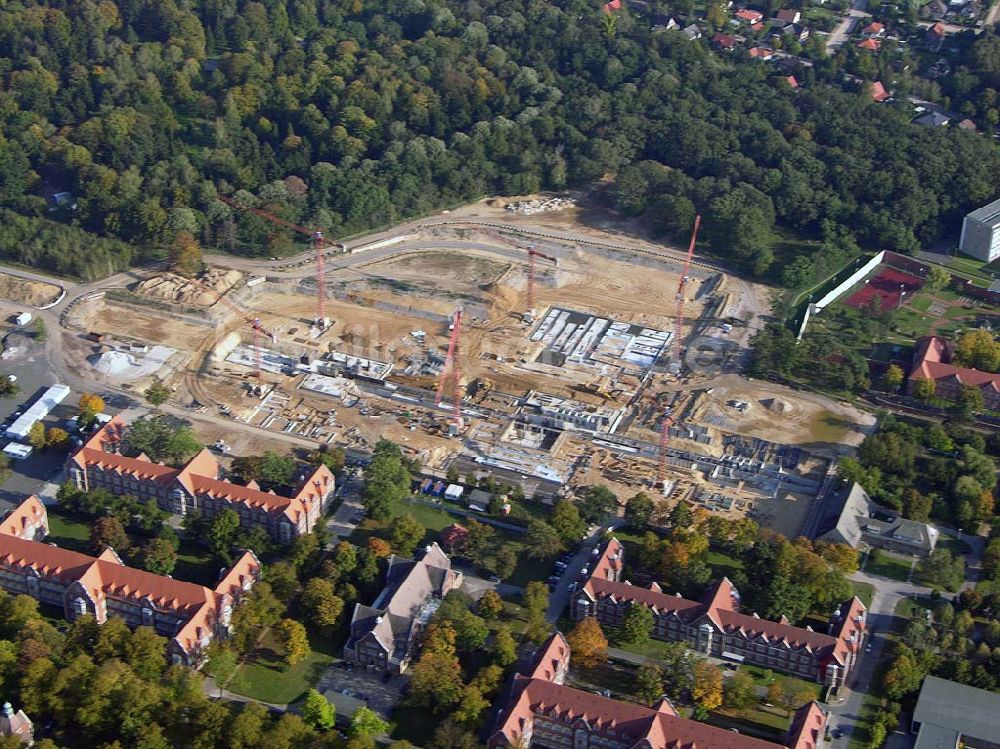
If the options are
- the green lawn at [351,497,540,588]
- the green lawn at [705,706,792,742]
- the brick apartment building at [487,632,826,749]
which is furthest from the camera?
the green lawn at [351,497,540,588]

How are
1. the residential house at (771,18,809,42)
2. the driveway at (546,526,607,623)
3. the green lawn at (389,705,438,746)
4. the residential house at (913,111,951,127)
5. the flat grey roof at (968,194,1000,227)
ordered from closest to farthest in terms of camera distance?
the green lawn at (389,705,438,746)
the driveway at (546,526,607,623)
the flat grey roof at (968,194,1000,227)
the residential house at (913,111,951,127)
the residential house at (771,18,809,42)

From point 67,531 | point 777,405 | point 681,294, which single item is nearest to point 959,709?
point 777,405

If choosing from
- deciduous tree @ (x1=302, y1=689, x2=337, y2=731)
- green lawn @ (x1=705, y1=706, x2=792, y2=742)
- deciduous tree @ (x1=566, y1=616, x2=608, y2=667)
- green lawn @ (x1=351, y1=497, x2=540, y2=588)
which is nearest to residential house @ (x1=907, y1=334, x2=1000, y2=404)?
green lawn @ (x1=351, y1=497, x2=540, y2=588)

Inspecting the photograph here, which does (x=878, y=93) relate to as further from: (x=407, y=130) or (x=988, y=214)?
(x=407, y=130)

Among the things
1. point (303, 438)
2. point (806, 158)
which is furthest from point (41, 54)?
point (806, 158)

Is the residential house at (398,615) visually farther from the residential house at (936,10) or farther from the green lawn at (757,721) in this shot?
the residential house at (936,10)

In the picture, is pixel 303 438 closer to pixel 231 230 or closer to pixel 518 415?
pixel 518 415

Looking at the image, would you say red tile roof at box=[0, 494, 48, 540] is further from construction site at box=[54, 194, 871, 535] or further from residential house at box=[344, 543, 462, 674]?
residential house at box=[344, 543, 462, 674]
